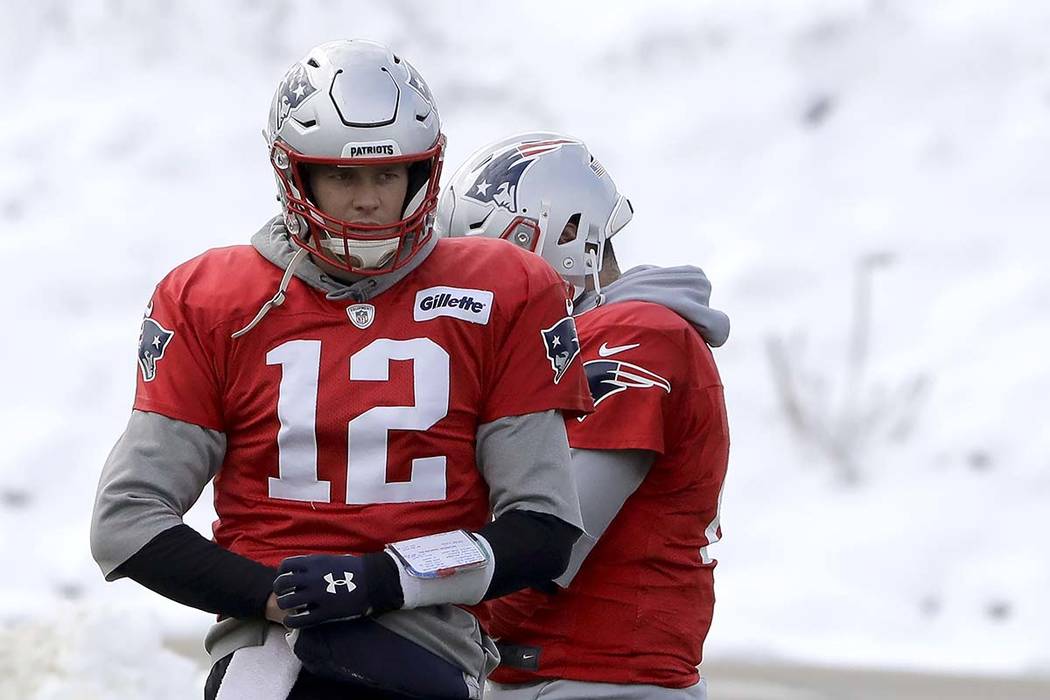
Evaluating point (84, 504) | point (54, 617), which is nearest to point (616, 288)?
point (54, 617)

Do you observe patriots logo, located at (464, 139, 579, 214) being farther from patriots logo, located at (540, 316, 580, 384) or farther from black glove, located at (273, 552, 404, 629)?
black glove, located at (273, 552, 404, 629)

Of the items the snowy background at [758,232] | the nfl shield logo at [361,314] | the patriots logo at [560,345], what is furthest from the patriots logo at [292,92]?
the snowy background at [758,232]

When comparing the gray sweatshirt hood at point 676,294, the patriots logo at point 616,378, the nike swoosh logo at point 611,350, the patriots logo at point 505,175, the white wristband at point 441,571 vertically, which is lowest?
the white wristband at point 441,571

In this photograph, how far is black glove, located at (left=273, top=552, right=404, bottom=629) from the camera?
2.75m

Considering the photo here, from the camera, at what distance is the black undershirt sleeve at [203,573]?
2.81 m

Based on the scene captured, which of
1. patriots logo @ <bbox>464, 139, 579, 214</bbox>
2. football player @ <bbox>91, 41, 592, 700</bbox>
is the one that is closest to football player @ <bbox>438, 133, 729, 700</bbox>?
patriots logo @ <bbox>464, 139, 579, 214</bbox>

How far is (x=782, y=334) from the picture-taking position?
42.0 feet

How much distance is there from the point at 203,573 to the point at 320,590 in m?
0.19

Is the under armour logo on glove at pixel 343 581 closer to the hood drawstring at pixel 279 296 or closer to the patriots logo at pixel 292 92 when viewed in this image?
the hood drawstring at pixel 279 296

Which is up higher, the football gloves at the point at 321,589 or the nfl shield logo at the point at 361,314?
the nfl shield logo at the point at 361,314

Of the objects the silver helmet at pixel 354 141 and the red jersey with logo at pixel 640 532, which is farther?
the red jersey with logo at pixel 640 532

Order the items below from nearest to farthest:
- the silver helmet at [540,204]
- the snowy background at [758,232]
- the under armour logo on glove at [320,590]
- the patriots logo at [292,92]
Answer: the under armour logo on glove at [320,590], the patriots logo at [292,92], the silver helmet at [540,204], the snowy background at [758,232]

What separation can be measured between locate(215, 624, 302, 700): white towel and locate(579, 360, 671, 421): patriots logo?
86cm

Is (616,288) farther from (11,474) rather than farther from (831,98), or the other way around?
(831,98)
